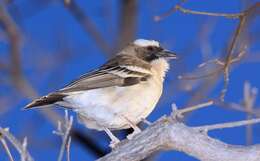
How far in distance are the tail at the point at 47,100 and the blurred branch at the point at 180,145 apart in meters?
0.64

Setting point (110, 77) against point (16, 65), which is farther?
point (16, 65)

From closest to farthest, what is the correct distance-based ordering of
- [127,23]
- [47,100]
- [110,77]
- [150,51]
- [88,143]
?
[47,100] → [110,77] → [150,51] → [88,143] → [127,23]

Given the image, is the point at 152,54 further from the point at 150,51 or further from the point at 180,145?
the point at 180,145

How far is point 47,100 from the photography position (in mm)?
3650

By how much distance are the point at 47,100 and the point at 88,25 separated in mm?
2347


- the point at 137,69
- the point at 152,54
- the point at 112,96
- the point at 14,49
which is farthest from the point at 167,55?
the point at 14,49

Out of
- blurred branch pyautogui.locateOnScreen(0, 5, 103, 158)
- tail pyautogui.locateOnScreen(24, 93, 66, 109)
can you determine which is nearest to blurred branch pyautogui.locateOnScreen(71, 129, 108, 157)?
blurred branch pyautogui.locateOnScreen(0, 5, 103, 158)

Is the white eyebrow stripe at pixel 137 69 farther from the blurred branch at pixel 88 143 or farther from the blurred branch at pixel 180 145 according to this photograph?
the blurred branch at pixel 88 143

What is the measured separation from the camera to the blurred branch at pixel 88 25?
5.88m

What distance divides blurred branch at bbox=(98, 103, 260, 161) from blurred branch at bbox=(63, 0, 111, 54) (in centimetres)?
288

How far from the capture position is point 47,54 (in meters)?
5.97

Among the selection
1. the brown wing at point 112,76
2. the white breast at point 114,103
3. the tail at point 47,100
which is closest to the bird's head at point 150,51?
the brown wing at point 112,76

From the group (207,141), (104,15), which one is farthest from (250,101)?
(104,15)

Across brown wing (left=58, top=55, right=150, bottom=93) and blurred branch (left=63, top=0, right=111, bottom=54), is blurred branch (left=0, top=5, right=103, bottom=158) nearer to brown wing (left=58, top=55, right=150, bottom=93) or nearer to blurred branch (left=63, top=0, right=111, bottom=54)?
blurred branch (left=63, top=0, right=111, bottom=54)
